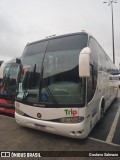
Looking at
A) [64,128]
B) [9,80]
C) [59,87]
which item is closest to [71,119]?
[64,128]

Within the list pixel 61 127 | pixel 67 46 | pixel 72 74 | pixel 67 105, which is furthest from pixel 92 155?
pixel 67 46

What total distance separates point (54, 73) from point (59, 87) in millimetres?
417

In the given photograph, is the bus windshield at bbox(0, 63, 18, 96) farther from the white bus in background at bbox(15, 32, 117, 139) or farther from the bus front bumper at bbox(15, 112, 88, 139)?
the bus front bumper at bbox(15, 112, 88, 139)

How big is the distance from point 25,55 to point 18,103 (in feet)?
4.93

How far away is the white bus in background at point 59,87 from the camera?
14.3 feet

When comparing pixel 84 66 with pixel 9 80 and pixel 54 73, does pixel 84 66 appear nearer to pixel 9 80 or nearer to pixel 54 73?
pixel 54 73

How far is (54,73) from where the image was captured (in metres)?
4.75

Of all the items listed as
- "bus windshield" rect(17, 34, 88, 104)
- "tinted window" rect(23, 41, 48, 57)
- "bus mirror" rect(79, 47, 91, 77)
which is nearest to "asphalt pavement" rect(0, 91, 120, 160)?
"bus windshield" rect(17, 34, 88, 104)

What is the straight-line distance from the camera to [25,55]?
5582 mm

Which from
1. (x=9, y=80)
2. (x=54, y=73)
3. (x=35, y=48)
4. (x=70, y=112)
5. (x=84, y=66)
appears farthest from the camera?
(x=9, y=80)

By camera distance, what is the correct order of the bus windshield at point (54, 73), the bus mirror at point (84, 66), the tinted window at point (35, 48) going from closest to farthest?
A: the bus mirror at point (84, 66) < the bus windshield at point (54, 73) < the tinted window at point (35, 48)

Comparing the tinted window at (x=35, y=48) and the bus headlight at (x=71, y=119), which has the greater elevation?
the tinted window at (x=35, y=48)

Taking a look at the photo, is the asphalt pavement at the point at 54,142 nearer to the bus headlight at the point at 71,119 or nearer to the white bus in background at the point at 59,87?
the white bus in background at the point at 59,87

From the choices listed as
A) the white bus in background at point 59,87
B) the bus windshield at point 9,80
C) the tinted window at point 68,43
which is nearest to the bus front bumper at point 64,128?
the white bus in background at point 59,87
